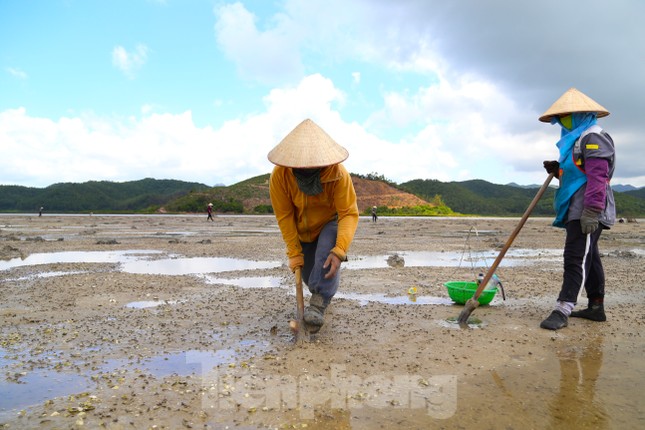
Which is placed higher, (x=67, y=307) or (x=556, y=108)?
→ (x=556, y=108)

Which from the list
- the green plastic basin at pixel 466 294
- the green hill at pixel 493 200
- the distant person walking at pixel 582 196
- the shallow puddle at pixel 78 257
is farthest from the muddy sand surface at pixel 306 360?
the green hill at pixel 493 200

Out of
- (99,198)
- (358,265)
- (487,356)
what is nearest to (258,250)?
(358,265)

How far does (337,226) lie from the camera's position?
5.00 meters

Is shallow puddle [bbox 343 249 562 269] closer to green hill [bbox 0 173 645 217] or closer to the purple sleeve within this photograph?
the purple sleeve

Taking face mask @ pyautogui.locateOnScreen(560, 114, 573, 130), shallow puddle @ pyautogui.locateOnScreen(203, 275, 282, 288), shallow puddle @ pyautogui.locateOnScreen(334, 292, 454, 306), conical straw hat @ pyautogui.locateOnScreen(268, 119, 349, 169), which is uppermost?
face mask @ pyautogui.locateOnScreen(560, 114, 573, 130)

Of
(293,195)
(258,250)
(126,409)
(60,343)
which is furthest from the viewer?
(258,250)

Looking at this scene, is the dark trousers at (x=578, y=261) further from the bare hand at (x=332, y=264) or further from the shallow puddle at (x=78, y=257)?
the shallow puddle at (x=78, y=257)

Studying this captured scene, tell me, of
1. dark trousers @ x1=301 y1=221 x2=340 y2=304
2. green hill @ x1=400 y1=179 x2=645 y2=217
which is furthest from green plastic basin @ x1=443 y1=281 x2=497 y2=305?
green hill @ x1=400 y1=179 x2=645 y2=217

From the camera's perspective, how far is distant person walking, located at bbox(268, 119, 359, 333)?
448 centimetres

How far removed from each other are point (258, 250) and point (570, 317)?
32.3 feet

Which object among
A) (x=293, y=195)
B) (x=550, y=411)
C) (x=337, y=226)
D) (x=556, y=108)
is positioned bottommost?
(x=550, y=411)

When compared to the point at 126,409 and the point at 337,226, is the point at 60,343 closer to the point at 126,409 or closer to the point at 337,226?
the point at 126,409

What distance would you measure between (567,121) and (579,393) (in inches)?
128

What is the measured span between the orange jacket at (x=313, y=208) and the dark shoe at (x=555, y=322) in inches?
88.2
